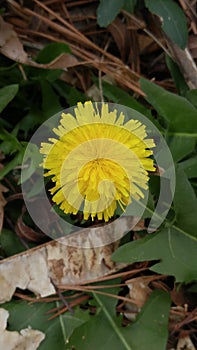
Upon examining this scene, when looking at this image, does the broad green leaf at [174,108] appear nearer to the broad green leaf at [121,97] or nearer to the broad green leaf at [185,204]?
the broad green leaf at [121,97]

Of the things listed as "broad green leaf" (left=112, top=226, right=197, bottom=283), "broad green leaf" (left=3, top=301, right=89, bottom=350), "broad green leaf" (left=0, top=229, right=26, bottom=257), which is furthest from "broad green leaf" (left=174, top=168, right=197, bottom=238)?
"broad green leaf" (left=0, top=229, right=26, bottom=257)

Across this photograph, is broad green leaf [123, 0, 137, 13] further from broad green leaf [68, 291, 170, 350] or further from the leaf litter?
broad green leaf [68, 291, 170, 350]

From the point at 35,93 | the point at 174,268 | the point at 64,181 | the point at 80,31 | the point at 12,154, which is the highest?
the point at 80,31

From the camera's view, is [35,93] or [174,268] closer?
[174,268]

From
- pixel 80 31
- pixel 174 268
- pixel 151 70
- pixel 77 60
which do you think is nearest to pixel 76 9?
pixel 80 31

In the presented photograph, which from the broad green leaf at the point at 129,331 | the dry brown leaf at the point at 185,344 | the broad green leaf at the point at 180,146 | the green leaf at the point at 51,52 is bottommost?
the dry brown leaf at the point at 185,344

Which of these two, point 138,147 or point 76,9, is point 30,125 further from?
point 138,147

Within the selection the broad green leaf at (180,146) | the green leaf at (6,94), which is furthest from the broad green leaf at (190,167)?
the green leaf at (6,94)
